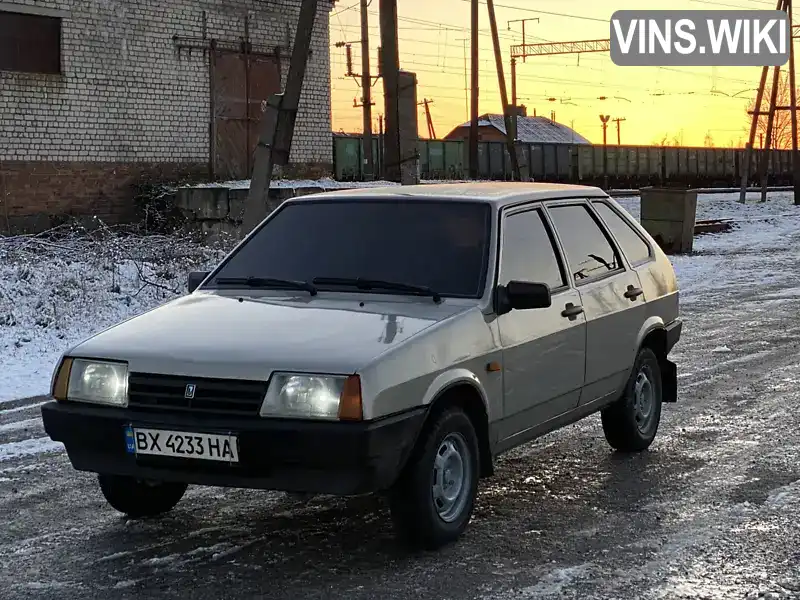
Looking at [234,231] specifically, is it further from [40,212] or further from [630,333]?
[630,333]

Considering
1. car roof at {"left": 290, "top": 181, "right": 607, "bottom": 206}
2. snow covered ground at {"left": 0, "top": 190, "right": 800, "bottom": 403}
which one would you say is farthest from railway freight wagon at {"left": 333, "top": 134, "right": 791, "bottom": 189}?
car roof at {"left": 290, "top": 181, "right": 607, "bottom": 206}

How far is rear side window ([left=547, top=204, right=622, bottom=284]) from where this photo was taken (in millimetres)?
6305

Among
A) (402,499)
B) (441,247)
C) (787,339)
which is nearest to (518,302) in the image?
(441,247)

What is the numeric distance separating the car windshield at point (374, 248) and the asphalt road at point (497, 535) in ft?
3.67

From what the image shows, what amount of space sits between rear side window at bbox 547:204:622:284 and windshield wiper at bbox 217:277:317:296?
149cm

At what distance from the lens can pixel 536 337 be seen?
5664 mm

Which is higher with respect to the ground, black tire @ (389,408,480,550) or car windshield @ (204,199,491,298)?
car windshield @ (204,199,491,298)

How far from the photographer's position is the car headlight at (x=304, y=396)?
4.53 m

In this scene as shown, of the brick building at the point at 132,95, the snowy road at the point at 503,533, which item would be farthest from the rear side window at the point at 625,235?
the brick building at the point at 132,95

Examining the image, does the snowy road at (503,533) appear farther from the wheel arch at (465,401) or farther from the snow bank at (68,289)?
the snow bank at (68,289)

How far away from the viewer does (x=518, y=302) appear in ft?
17.6

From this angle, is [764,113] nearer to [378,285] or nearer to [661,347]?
[661,347]

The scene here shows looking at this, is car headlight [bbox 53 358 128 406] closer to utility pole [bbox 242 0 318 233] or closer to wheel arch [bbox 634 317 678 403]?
wheel arch [bbox 634 317 678 403]

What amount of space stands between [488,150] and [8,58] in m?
32.7
